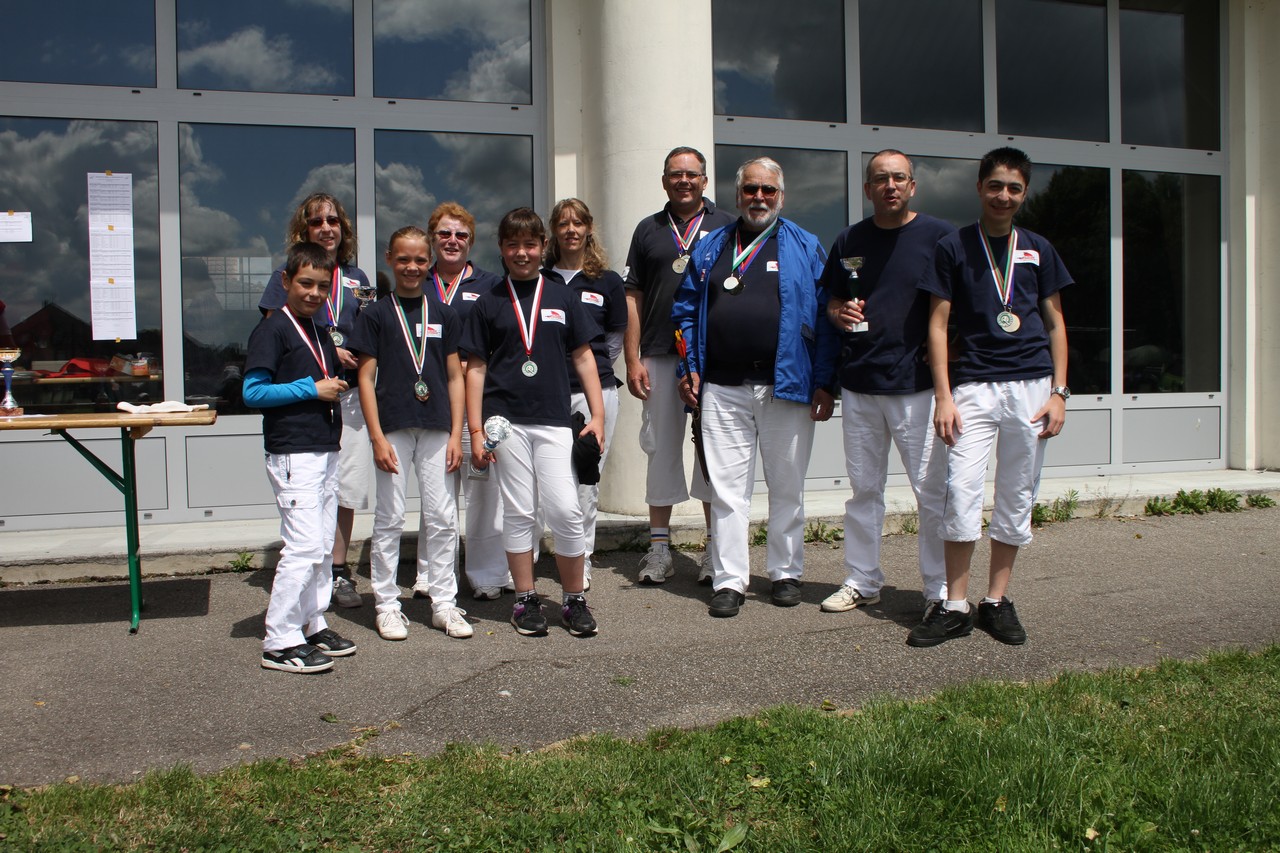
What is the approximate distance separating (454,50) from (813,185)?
10.5ft

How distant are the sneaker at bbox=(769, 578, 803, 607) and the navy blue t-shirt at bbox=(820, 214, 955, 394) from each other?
3.58 ft

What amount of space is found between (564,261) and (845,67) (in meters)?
4.41

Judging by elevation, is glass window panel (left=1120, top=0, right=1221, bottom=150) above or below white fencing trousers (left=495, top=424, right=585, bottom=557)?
above

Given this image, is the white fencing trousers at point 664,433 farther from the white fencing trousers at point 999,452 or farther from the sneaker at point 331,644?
the sneaker at point 331,644

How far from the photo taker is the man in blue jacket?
5.17 m

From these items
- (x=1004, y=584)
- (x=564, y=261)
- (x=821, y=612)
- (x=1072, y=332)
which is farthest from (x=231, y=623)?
(x=1072, y=332)

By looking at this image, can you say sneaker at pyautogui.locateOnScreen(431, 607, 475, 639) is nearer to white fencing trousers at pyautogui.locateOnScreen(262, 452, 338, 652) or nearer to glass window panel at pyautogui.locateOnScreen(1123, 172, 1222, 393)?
white fencing trousers at pyautogui.locateOnScreen(262, 452, 338, 652)

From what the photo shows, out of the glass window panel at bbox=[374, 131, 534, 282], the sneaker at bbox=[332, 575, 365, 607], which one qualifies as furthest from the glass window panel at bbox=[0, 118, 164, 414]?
the sneaker at bbox=[332, 575, 365, 607]

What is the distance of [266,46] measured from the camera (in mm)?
7555

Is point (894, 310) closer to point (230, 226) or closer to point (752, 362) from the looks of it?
point (752, 362)

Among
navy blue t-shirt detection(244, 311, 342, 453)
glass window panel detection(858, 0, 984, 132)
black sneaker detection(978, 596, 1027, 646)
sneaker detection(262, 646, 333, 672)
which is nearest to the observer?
sneaker detection(262, 646, 333, 672)

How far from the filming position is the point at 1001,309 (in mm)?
4652

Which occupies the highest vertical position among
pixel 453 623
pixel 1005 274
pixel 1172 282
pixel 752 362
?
pixel 1172 282

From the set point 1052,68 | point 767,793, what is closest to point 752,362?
point 767,793
